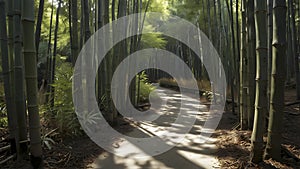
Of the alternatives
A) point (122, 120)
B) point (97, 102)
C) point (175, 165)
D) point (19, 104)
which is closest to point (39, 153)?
point (19, 104)

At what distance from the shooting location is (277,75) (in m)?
2.02

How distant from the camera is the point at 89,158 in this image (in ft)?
8.46

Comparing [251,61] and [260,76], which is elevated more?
[251,61]

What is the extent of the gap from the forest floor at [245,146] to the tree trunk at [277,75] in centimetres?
14

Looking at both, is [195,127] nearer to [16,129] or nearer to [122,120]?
[122,120]

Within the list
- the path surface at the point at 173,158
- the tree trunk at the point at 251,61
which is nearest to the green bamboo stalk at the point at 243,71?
the tree trunk at the point at 251,61

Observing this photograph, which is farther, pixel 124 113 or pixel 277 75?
pixel 124 113

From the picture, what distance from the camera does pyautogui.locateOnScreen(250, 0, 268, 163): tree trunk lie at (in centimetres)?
207

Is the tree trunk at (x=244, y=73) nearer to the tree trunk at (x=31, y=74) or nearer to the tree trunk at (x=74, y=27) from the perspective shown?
the tree trunk at (x=74, y=27)

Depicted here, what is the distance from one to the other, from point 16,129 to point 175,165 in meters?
1.44

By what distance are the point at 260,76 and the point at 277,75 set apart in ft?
0.41

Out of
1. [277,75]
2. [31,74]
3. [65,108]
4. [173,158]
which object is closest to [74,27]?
[65,108]

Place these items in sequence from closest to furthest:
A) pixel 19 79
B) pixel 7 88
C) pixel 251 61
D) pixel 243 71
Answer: pixel 19 79 → pixel 7 88 → pixel 251 61 → pixel 243 71

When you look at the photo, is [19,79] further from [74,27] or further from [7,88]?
Result: [74,27]
